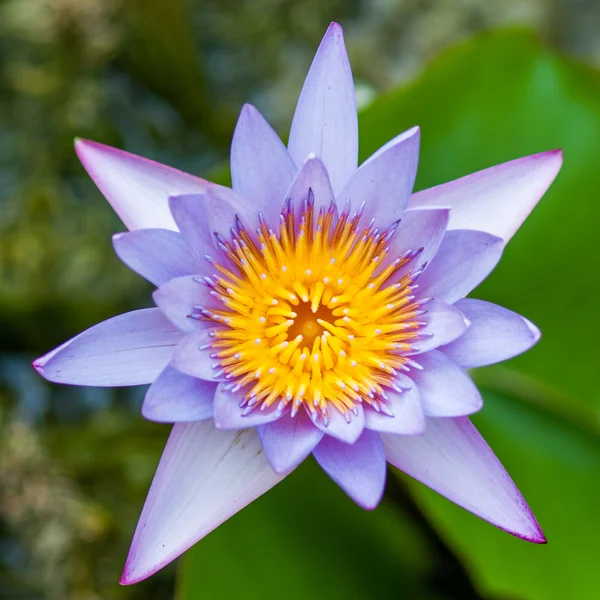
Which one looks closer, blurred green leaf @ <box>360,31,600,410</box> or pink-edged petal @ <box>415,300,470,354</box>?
pink-edged petal @ <box>415,300,470,354</box>

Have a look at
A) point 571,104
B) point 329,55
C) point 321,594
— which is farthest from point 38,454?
point 571,104

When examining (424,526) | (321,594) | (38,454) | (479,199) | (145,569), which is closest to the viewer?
(145,569)

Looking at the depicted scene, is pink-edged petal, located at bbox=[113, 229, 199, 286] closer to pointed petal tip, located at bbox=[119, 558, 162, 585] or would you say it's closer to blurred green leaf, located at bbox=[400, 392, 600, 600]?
pointed petal tip, located at bbox=[119, 558, 162, 585]

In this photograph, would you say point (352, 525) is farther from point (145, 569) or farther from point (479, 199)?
point (479, 199)

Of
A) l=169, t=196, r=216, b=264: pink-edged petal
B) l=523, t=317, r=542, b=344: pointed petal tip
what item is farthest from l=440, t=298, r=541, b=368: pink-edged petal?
l=169, t=196, r=216, b=264: pink-edged petal

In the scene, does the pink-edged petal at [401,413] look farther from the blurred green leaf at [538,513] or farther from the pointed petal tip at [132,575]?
the blurred green leaf at [538,513]

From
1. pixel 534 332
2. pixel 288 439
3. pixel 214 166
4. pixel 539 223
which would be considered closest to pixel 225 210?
pixel 288 439

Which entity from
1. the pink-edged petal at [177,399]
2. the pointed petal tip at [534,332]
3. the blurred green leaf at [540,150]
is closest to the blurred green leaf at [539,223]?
the blurred green leaf at [540,150]
